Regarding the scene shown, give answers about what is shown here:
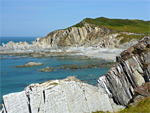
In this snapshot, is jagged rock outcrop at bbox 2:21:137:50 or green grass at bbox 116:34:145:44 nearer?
green grass at bbox 116:34:145:44

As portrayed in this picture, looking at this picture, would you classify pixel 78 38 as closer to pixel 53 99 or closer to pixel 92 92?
pixel 92 92

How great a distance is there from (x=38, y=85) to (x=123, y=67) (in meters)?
9.86

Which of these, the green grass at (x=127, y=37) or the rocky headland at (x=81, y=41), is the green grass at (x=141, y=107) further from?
the green grass at (x=127, y=37)

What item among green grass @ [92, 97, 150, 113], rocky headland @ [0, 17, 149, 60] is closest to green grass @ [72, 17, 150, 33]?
rocky headland @ [0, 17, 149, 60]

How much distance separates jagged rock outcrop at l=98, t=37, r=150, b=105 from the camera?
71.8ft

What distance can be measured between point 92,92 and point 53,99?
442cm

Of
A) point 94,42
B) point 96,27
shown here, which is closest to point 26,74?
point 94,42

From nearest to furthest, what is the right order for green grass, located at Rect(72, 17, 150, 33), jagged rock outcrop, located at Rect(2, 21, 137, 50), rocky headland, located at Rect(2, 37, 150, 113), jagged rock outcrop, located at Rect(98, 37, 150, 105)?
rocky headland, located at Rect(2, 37, 150, 113) → jagged rock outcrop, located at Rect(98, 37, 150, 105) → jagged rock outcrop, located at Rect(2, 21, 137, 50) → green grass, located at Rect(72, 17, 150, 33)

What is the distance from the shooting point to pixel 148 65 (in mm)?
21938

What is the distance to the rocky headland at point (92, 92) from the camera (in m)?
17.6

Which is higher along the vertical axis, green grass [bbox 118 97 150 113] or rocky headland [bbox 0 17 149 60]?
rocky headland [bbox 0 17 149 60]

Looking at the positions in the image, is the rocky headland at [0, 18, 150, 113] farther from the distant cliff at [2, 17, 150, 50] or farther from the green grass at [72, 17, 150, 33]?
the green grass at [72, 17, 150, 33]

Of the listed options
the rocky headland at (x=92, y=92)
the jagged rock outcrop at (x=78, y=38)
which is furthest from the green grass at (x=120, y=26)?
the rocky headland at (x=92, y=92)

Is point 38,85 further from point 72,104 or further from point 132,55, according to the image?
point 132,55
